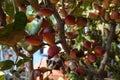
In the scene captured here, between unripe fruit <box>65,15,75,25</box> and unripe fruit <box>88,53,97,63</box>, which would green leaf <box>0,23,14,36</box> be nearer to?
unripe fruit <box>65,15,75,25</box>

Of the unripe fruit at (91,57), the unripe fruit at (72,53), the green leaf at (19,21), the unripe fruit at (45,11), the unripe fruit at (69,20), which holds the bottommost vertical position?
the unripe fruit at (91,57)

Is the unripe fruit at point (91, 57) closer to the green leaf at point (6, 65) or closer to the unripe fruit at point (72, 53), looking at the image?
the unripe fruit at point (72, 53)

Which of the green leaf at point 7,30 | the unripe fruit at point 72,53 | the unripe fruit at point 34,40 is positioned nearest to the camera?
the green leaf at point 7,30

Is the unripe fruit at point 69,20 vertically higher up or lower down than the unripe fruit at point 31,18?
higher up

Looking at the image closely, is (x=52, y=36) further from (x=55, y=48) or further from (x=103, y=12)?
(x=103, y=12)

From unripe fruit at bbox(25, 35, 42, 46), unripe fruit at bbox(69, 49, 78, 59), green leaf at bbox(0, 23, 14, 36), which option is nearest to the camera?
green leaf at bbox(0, 23, 14, 36)

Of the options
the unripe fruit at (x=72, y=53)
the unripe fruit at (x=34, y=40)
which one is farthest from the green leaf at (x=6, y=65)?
the unripe fruit at (x=72, y=53)

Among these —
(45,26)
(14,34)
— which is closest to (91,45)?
(45,26)

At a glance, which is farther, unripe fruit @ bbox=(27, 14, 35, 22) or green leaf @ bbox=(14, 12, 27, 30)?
unripe fruit @ bbox=(27, 14, 35, 22)

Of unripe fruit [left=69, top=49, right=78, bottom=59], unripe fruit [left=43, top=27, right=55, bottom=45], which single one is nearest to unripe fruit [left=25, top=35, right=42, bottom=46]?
unripe fruit [left=43, top=27, right=55, bottom=45]

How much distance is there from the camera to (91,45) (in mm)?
729

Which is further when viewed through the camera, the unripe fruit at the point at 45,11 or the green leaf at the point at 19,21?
the unripe fruit at the point at 45,11

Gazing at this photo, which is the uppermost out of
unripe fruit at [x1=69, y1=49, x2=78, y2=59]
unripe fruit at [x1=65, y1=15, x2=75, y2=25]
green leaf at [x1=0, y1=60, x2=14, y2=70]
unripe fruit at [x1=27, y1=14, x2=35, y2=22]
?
unripe fruit at [x1=65, y1=15, x2=75, y2=25]

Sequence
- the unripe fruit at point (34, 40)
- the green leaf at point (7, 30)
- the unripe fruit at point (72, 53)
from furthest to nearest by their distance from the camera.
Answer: the unripe fruit at point (72, 53)
the unripe fruit at point (34, 40)
the green leaf at point (7, 30)
